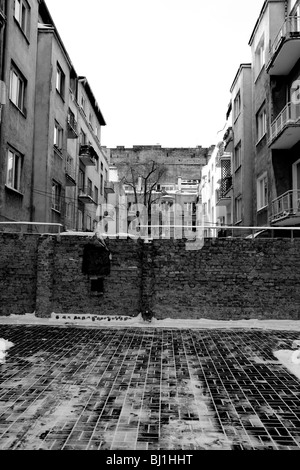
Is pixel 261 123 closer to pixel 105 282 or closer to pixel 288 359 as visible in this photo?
pixel 105 282

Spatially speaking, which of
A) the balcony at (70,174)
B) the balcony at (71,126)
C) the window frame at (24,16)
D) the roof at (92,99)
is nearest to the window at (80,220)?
the balcony at (70,174)

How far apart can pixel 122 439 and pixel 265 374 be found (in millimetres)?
2759

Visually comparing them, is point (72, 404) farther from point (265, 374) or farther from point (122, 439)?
point (265, 374)

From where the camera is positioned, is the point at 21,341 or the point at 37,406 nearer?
the point at 37,406

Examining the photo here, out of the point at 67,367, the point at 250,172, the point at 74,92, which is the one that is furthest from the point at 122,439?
the point at 74,92

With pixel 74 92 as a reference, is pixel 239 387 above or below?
below

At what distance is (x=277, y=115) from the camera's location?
1453 cm

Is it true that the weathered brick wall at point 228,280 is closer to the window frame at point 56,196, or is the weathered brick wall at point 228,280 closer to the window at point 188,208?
the window frame at point 56,196

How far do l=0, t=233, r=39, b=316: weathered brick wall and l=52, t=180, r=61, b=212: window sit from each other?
7.47 meters

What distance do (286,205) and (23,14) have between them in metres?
12.1

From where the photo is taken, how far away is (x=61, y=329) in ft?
28.5

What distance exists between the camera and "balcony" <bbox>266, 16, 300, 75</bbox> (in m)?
12.4
